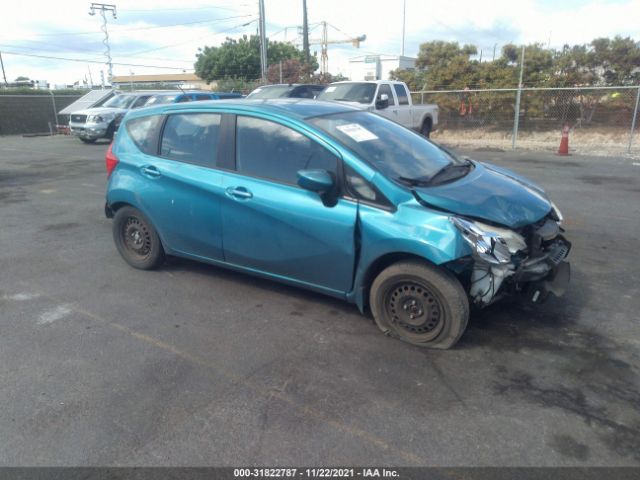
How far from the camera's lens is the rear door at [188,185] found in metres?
4.50

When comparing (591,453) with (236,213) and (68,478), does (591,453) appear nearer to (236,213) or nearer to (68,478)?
(68,478)

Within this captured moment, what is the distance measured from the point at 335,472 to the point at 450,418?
2.60ft

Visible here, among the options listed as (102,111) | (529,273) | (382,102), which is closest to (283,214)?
(529,273)

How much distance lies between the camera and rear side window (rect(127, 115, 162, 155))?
16.3ft

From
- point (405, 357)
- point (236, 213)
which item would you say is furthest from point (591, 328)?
point (236, 213)

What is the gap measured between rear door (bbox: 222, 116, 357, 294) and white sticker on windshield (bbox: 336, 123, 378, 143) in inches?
12.5

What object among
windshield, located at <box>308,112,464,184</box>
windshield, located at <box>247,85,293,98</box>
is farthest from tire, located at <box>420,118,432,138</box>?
windshield, located at <box>308,112,464,184</box>

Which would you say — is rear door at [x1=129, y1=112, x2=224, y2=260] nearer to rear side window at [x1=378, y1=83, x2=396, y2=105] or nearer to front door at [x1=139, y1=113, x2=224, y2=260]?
front door at [x1=139, y1=113, x2=224, y2=260]

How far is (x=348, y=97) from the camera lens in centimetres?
1402

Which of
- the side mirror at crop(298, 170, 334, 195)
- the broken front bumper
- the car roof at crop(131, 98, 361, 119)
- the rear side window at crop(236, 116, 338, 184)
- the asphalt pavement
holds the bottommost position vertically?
the asphalt pavement

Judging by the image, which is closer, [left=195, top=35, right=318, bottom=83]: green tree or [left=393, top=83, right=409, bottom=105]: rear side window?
[left=393, top=83, right=409, bottom=105]: rear side window

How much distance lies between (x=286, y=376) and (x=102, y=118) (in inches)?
697

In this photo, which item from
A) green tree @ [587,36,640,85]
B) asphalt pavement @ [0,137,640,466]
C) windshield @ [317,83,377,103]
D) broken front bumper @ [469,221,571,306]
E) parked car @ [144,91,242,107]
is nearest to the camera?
asphalt pavement @ [0,137,640,466]

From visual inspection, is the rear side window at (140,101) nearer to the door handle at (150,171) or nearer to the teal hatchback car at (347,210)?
the teal hatchback car at (347,210)
